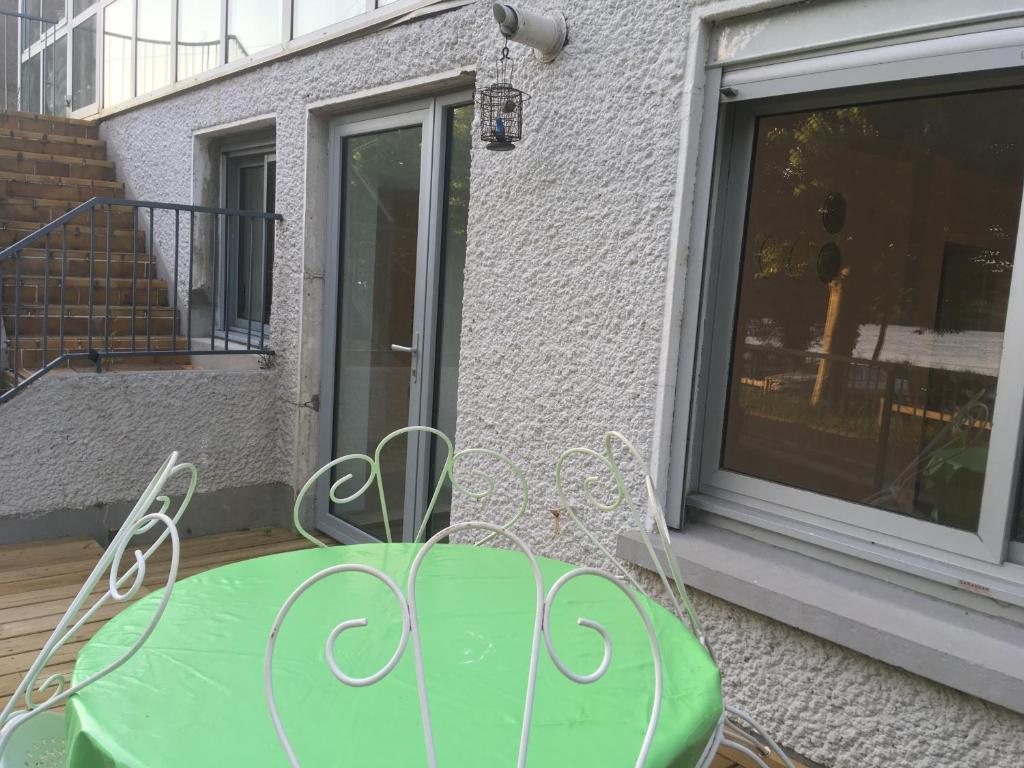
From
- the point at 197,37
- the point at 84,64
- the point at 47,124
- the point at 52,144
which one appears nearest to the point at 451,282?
the point at 197,37

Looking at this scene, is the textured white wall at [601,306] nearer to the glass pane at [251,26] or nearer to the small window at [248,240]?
the glass pane at [251,26]

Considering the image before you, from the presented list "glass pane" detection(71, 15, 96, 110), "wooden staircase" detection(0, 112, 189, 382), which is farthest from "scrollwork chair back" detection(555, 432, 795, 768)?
"glass pane" detection(71, 15, 96, 110)

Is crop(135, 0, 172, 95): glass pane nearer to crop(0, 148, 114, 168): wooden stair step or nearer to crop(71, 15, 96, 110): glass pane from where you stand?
crop(0, 148, 114, 168): wooden stair step

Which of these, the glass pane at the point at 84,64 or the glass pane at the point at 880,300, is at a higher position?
the glass pane at the point at 84,64

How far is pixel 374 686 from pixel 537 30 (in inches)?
88.9

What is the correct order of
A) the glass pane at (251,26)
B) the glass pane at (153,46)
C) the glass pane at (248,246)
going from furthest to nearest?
1. the glass pane at (153,46)
2. the glass pane at (248,246)
3. the glass pane at (251,26)

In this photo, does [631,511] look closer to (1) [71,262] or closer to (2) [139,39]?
(1) [71,262]

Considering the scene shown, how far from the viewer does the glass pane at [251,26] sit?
Answer: 187 inches

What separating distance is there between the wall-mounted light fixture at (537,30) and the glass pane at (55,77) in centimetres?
711

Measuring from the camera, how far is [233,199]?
18.4 feet

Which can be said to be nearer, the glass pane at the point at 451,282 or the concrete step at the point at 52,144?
the glass pane at the point at 451,282

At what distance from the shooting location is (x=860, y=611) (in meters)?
2.09

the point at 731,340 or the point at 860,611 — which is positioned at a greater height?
the point at 731,340

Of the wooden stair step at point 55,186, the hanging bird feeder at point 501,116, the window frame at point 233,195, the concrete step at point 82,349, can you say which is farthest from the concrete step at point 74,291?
the hanging bird feeder at point 501,116
